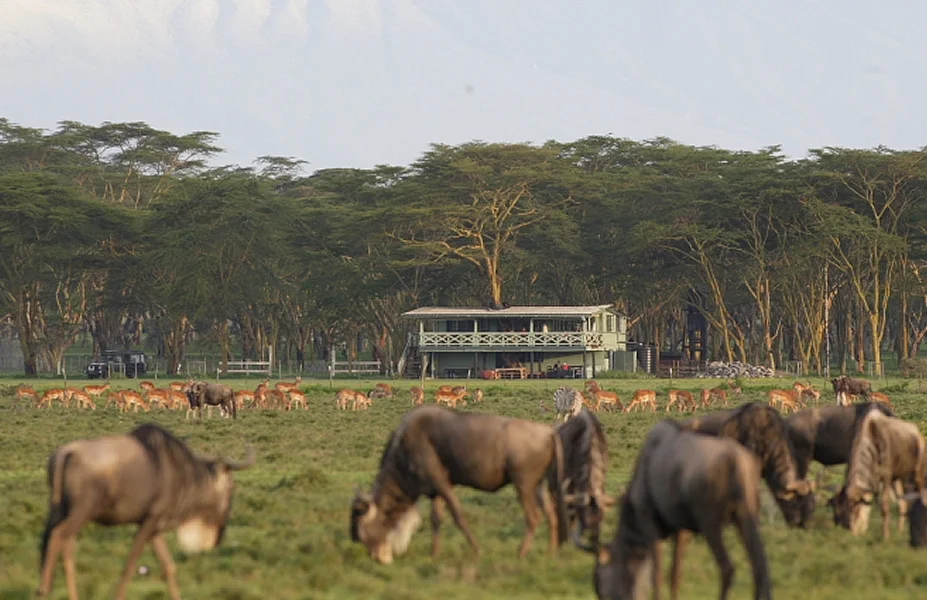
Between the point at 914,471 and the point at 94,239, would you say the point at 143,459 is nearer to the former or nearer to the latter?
the point at 914,471

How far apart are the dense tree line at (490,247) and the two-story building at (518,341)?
3.59 m

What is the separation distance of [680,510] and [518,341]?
2946 inches

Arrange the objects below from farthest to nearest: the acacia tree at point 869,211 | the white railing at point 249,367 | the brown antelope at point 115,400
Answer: the white railing at point 249,367
the acacia tree at point 869,211
the brown antelope at point 115,400

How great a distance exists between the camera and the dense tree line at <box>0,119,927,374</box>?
8525cm

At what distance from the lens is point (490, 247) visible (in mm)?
92062

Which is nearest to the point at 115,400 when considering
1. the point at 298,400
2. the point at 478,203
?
the point at 298,400

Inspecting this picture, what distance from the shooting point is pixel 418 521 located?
16422mm

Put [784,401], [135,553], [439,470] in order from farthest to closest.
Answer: [784,401] → [439,470] → [135,553]

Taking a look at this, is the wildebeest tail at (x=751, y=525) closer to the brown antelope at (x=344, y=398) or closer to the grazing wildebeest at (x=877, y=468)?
the grazing wildebeest at (x=877, y=468)

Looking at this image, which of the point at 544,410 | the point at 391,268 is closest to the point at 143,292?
the point at 391,268

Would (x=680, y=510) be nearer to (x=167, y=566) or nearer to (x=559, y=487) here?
(x=559, y=487)

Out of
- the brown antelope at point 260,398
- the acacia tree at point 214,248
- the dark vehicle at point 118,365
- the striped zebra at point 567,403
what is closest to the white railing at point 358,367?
the acacia tree at point 214,248

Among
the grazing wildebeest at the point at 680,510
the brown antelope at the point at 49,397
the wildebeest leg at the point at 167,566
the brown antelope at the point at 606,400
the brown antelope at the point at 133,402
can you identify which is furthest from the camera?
the brown antelope at the point at 49,397

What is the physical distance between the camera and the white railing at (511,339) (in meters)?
86.2
